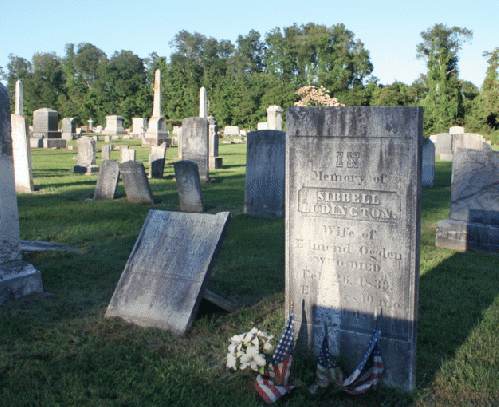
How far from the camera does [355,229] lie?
3467 millimetres

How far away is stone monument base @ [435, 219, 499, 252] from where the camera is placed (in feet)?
23.6

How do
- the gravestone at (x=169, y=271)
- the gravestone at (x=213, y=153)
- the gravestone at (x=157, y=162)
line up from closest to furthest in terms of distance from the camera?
the gravestone at (x=169, y=271)
the gravestone at (x=157, y=162)
the gravestone at (x=213, y=153)

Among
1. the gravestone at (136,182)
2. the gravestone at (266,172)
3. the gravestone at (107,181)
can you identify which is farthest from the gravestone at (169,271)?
the gravestone at (107,181)

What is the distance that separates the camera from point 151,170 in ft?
51.7

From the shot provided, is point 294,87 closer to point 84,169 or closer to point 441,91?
point 441,91

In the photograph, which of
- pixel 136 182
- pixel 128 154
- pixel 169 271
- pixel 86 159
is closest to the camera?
pixel 169 271

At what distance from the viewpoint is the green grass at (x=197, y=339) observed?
327 cm

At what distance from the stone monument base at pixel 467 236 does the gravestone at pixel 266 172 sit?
328cm

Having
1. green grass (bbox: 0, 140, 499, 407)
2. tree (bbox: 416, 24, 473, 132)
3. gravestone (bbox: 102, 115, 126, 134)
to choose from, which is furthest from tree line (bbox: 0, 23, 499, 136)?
green grass (bbox: 0, 140, 499, 407)

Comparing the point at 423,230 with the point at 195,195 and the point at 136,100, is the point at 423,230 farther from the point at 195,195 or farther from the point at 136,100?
the point at 136,100

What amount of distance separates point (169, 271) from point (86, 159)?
1342cm

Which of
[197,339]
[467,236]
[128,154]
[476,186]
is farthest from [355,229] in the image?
[128,154]

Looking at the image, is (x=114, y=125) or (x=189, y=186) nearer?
(x=189, y=186)

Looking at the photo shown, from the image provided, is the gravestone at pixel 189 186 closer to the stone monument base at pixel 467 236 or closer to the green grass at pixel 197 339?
the green grass at pixel 197 339
